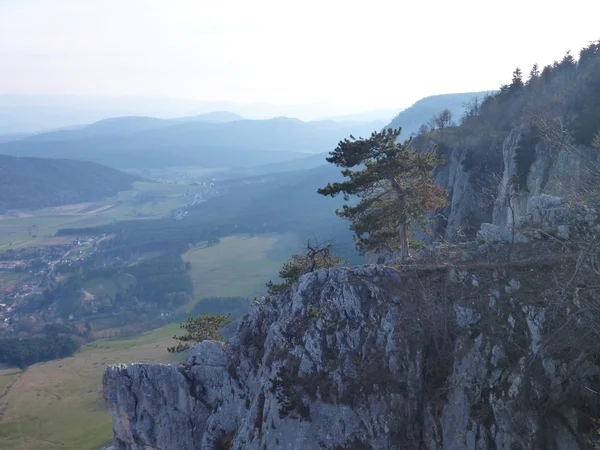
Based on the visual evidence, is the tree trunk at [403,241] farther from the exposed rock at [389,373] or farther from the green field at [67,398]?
the green field at [67,398]

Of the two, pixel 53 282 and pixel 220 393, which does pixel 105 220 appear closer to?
pixel 53 282

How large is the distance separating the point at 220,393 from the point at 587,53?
5907 centimetres

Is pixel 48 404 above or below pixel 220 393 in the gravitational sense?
below

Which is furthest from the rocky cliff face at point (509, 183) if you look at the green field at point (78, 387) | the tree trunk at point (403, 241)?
the green field at point (78, 387)

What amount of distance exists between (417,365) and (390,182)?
10744mm

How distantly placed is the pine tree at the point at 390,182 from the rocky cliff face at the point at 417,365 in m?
3.23

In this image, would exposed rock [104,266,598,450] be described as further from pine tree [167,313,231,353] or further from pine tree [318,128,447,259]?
pine tree [167,313,231,353]

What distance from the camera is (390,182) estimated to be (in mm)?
23844

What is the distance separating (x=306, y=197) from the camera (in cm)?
19262

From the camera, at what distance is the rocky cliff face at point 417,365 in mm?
13930

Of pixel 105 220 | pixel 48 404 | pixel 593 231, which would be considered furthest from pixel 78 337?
pixel 105 220

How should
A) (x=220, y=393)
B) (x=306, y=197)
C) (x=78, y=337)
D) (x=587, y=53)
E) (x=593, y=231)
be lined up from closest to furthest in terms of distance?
(x=593, y=231)
(x=220, y=393)
(x=587, y=53)
(x=78, y=337)
(x=306, y=197)

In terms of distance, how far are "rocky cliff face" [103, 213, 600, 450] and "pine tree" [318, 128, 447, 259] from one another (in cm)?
323

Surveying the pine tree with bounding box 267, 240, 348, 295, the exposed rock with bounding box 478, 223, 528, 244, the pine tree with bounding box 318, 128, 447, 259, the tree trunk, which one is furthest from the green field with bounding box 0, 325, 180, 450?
the exposed rock with bounding box 478, 223, 528, 244
